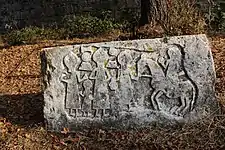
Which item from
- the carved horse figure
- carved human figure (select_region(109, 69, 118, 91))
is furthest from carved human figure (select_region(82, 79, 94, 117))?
the carved horse figure

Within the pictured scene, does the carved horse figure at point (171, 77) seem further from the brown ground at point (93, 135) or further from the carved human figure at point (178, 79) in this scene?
the brown ground at point (93, 135)

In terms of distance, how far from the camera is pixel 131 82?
5.15m

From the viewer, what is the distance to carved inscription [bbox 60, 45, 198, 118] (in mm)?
5137

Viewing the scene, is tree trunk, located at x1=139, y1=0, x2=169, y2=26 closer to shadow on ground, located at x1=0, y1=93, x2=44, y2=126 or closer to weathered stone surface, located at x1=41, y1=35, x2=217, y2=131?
shadow on ground, located at x1=0, y1=93, x2=44, y2=126

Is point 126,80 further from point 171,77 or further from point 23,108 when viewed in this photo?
point 23,108

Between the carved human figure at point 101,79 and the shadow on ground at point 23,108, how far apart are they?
2.19 ft

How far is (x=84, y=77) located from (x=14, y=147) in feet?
3.01

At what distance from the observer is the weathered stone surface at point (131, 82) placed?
5.12 m

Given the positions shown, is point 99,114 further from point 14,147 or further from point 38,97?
point 38,97

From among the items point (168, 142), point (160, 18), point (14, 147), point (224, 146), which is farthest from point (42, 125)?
point (160, 18)

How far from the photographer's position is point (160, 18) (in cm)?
812

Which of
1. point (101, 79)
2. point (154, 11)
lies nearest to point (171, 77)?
point (101, 79)

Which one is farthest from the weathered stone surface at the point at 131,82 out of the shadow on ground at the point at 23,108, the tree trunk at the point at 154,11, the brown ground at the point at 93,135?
the tree trunk at the point at 154,11

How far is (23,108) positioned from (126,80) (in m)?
1.41
